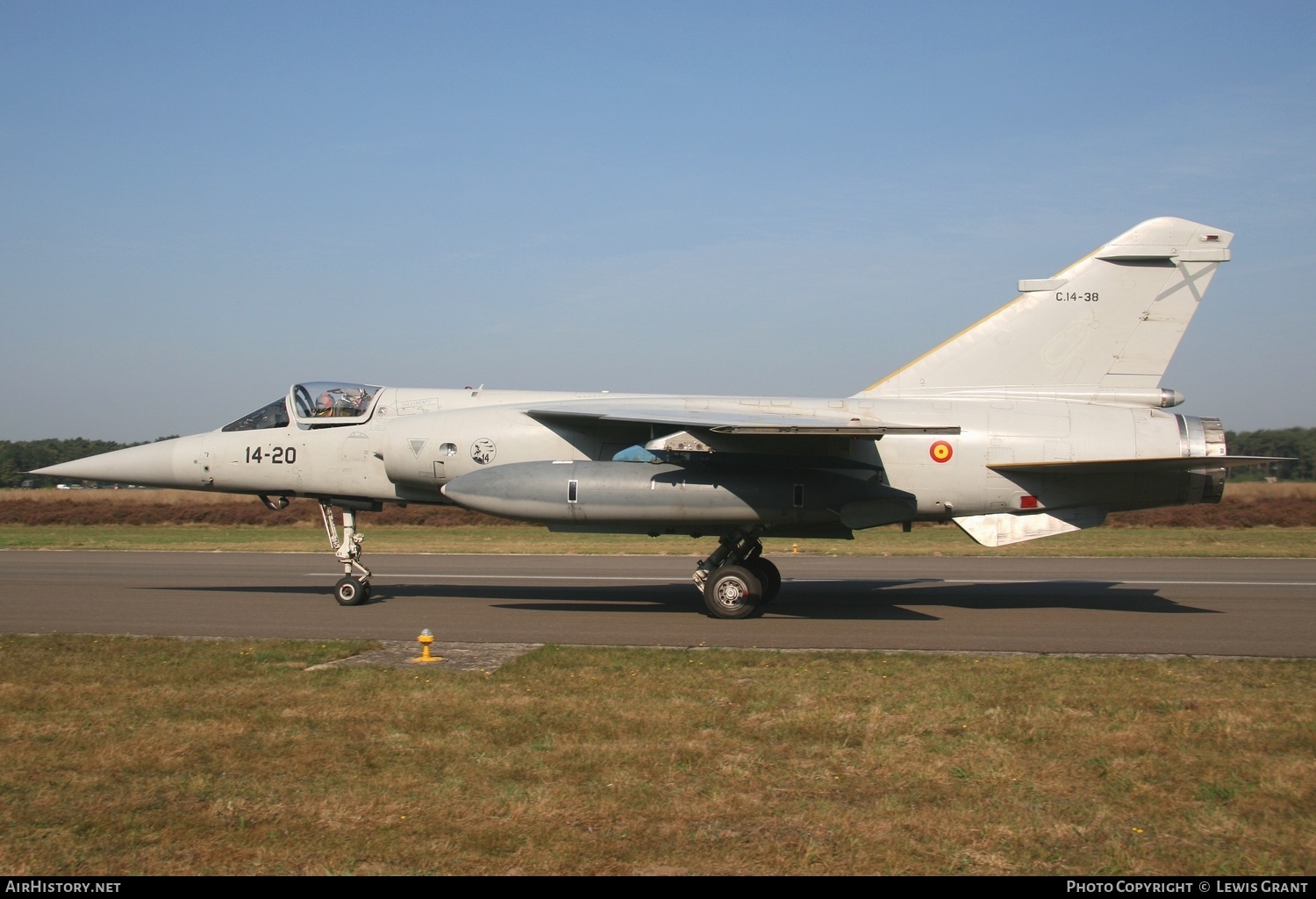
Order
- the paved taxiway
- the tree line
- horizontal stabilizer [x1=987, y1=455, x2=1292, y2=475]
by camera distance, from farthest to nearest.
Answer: the tree line → horizontal stabilizer [x1=987, y1=455, x2=1292, y2=475] → the paved taxiway

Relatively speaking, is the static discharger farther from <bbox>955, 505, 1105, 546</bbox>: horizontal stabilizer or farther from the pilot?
<bbox>955, 505, 1105, 546</bbox>: horizontal stabilizer

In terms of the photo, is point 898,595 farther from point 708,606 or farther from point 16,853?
point 16,853

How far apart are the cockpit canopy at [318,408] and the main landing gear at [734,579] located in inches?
216

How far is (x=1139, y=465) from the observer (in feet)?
41.2

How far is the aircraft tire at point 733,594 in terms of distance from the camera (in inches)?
516

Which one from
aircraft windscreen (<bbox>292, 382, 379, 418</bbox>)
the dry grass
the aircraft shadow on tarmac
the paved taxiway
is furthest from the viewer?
aircraft windscreen (<bbox>292, 382, 379, 418</bbox>)

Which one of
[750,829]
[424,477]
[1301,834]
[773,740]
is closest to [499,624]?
[424,477]

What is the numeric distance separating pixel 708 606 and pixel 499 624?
2761 millimetres

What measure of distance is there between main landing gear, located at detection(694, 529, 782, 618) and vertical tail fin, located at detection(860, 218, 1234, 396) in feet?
11.8

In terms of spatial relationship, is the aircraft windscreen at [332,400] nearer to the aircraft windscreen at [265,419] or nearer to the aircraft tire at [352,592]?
the aircraft windscreen at [265,419]

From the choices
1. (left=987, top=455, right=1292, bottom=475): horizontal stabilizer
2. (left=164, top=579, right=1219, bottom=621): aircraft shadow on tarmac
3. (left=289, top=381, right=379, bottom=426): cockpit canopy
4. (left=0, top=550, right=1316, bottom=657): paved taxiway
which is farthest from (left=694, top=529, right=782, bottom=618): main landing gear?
(left=289, top=381, right=379, bottom=426): cockpit canopy

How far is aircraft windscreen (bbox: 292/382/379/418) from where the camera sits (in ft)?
48.1

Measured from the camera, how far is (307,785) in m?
5.91

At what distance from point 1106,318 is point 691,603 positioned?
695 centimetres
